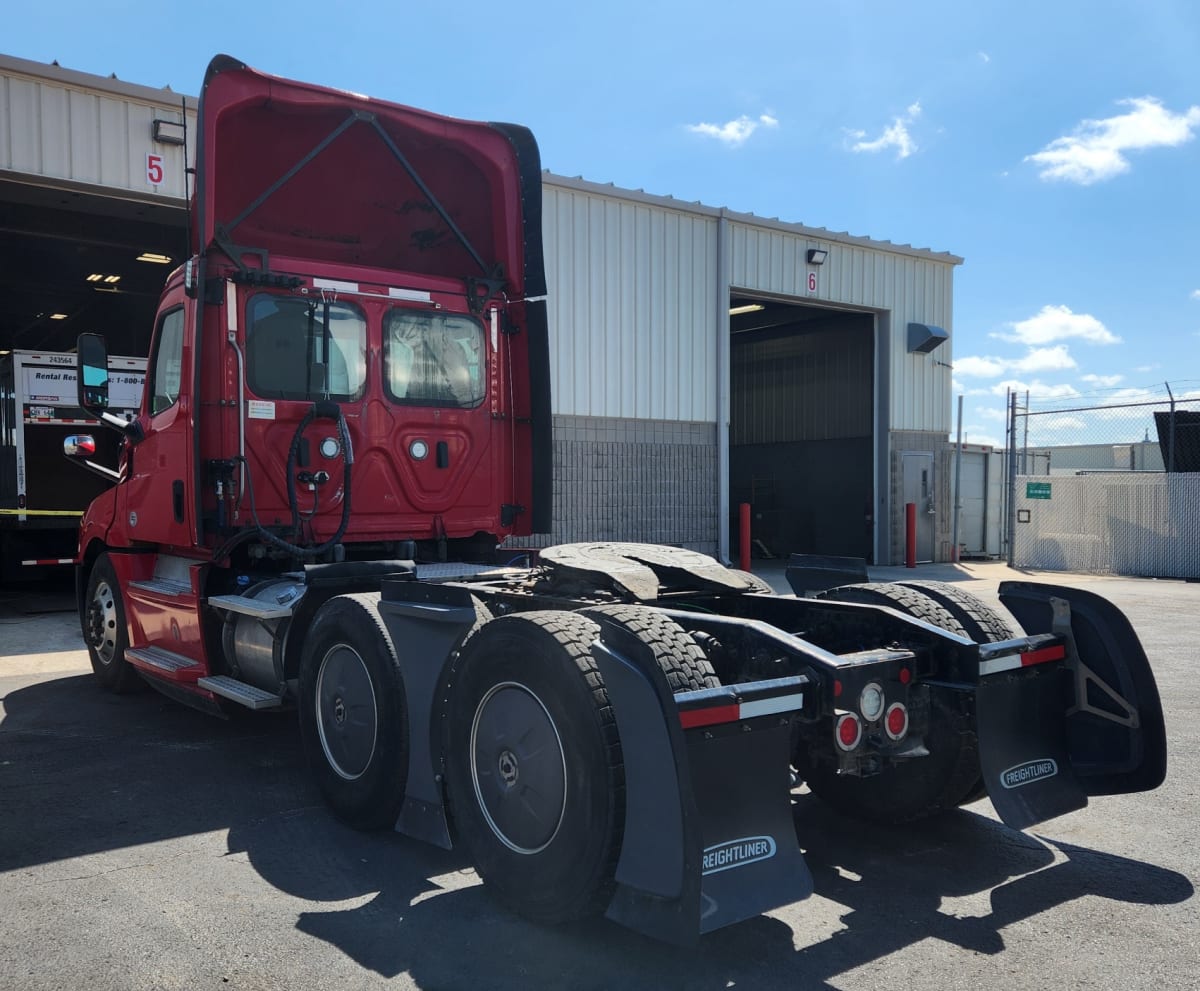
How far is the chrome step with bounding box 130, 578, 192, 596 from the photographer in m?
6.23

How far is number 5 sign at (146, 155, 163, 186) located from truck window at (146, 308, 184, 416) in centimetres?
539

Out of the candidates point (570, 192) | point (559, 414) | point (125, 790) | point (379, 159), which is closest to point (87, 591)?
point (125, 790)

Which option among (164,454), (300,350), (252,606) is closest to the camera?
(252,606)

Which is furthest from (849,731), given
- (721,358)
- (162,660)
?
(721,358)

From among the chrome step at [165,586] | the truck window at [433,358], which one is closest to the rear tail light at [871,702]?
the truck window at [433,358]

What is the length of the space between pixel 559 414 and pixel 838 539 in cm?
828

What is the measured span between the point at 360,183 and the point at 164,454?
2156 millimetres

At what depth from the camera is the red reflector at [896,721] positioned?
3.69m

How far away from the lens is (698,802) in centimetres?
308

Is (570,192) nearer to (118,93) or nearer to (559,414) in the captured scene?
(559,414)

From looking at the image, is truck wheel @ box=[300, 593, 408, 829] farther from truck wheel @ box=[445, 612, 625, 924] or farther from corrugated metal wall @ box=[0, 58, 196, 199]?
corrugated metal wall @ box=[0, 58, 196, 199]

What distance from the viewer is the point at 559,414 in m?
14.4

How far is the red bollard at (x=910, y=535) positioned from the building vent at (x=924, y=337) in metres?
2.91

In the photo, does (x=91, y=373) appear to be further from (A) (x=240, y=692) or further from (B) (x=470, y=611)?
(B) (x=470, y=611)
